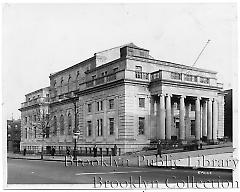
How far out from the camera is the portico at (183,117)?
21.0 metres

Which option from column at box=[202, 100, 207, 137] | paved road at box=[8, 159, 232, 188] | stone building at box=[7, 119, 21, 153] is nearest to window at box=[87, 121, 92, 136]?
stone building at box=[7, 119, 21, 153]

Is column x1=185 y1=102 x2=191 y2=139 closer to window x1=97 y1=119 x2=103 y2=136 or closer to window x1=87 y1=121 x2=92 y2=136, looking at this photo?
window x1=97 y1=119 x2=103 y2=136

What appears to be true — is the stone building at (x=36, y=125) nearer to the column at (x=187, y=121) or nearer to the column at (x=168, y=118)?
the column at (x=168, y=118)

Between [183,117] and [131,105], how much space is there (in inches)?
134

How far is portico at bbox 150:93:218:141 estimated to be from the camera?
21.0 m

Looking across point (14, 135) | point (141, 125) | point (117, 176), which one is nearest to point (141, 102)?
point (141, 125)

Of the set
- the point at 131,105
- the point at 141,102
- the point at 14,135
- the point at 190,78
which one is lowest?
the point at 14,135

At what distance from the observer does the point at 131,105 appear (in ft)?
78.6

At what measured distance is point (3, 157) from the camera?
1402cm

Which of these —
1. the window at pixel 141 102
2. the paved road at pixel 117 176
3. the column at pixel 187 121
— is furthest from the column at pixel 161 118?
the paved road at pixel 117 176

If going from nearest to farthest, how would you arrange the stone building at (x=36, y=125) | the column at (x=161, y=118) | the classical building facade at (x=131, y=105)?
1. the stone building at (x=36, y=125)
2. the classical building facade at (x=131, y=105)
3. the column at (x=161, y=118)

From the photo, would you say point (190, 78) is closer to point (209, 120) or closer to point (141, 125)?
point (209, 120)

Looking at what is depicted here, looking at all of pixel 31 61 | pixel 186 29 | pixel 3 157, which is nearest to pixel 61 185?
pixel 3 157

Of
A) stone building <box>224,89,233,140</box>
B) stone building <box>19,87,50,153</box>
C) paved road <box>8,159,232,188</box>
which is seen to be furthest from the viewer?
stone building <box>19,87,50,153</box>
